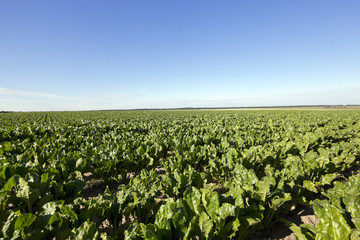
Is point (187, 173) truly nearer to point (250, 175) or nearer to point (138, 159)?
point (250, 175)

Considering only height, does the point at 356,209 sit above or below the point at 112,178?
above

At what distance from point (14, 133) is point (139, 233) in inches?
582

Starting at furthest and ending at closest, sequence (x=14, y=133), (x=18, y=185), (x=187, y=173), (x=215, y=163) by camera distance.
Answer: (x=14, y=133) < (x=215, y=163) < (x=187, y=173) < (x=18, y=185)

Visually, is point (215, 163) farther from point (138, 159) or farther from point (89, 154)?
point (89, 154)

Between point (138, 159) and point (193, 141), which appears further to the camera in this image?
point (193, 141)

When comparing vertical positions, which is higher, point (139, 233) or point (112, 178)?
point (139, 233)

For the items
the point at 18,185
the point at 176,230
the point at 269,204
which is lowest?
the point at 269,204

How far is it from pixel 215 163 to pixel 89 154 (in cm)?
437

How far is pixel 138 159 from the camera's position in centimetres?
603

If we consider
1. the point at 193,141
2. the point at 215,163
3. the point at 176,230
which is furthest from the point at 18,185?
the point at 193,141

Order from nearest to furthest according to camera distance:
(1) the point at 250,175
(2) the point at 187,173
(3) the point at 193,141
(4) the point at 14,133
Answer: (1) the point at 250,175 → (2) the point at 187,173 → (3) the point at 193,141 → (4) the point at 14,133

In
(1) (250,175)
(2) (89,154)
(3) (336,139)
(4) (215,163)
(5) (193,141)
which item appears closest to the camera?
(1) (250,175)

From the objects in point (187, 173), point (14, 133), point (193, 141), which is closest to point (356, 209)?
point (187, 173)

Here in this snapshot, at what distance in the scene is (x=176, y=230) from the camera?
2291 mm
